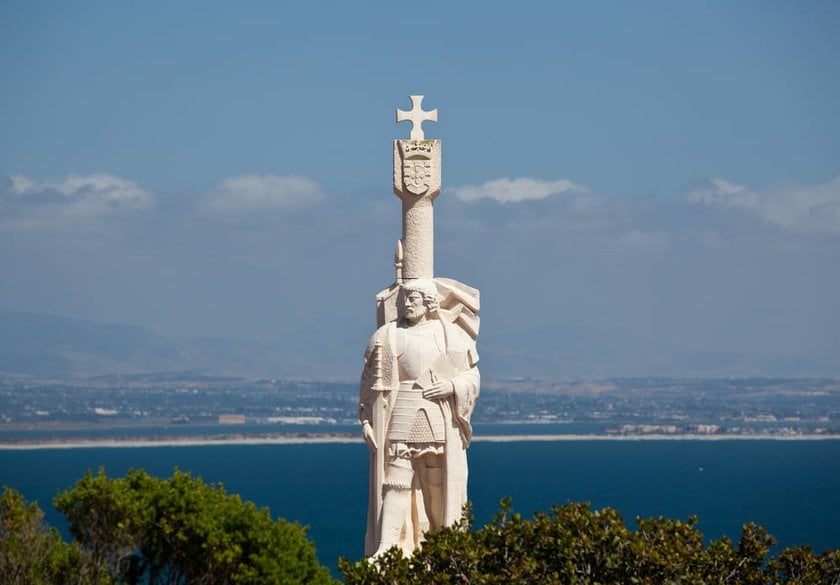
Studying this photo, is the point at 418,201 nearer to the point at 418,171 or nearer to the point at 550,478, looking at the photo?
the point at 418,171

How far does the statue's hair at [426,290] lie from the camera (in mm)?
20188

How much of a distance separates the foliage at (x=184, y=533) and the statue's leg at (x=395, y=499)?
8701 mm

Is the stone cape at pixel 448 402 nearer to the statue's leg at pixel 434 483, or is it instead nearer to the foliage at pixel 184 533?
the statue's leg at pixel 434 483

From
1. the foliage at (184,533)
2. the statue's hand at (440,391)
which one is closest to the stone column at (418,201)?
the statue's hand at (440,391)

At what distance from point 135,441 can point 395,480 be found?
17109 cm

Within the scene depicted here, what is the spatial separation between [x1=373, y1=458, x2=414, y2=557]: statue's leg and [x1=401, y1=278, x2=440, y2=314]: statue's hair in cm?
169

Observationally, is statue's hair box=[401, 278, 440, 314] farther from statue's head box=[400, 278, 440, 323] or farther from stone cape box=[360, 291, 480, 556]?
stone cape box=[360, 291, 480, 556]

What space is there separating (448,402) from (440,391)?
20 centimetres

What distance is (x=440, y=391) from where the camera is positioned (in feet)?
65.6

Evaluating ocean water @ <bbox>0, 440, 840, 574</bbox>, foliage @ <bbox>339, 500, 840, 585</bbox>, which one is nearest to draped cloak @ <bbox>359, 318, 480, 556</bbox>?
foliage @ <bbox>339, 500, 840, 585</bbox>

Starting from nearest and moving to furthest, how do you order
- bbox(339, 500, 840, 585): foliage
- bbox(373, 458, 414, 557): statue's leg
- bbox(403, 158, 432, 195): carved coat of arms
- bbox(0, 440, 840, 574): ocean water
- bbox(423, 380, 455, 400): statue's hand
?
bbox(339, 500, 840, 585): foliage
bbox(423, 380, 455, 400): statue's hand
bbox(373, 458, 414, 557): statue's leg
bbox(403, 158, 432, 195): carved coat of arms
bbox(0, 440, 840, 574): ocean water

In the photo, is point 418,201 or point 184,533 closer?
point 418,201

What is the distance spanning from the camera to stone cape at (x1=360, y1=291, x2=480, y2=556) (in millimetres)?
20078

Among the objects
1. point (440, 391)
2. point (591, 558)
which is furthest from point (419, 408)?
point (591, 558)
